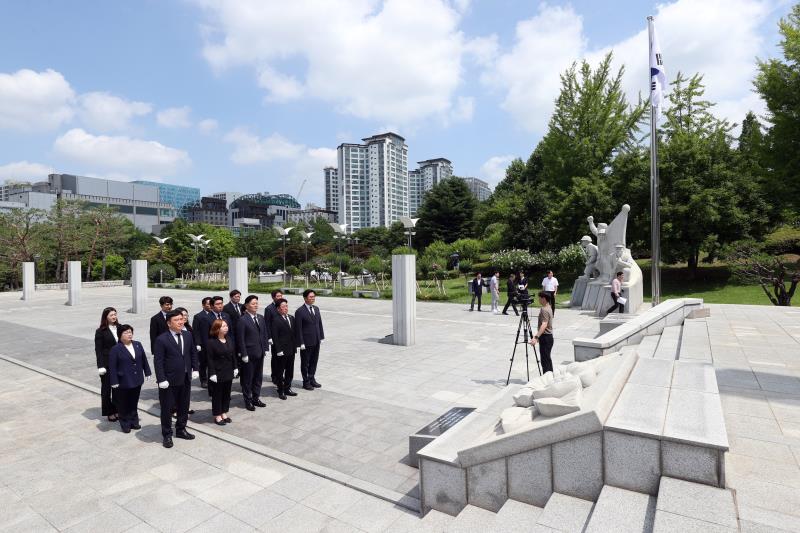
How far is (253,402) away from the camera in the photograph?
714cm

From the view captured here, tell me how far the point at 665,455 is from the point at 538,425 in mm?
913

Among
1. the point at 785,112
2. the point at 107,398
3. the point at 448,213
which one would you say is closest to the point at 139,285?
the point at 107,398

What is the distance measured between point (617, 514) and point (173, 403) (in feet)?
17.3

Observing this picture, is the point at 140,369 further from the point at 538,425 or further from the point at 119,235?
the point at 119,235

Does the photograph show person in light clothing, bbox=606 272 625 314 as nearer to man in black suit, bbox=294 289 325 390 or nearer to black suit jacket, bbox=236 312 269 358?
man in black suit, bbox=294 289 325 390

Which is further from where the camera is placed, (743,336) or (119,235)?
(119,235)

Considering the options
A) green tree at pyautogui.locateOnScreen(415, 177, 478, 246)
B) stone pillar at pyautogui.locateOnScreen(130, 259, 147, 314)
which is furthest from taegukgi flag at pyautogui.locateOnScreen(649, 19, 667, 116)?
green tree at pyautogui.locateOnScreen(415, 177, 478, 246)

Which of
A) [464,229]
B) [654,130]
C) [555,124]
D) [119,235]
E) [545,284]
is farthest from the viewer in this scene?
[464,229]

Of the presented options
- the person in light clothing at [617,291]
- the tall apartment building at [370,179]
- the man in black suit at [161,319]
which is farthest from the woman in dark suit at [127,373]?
the tall apartment building at [370,179]

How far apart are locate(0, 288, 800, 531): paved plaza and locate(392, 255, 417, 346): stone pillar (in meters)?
1.21

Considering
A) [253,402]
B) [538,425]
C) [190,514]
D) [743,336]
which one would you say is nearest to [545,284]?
[743,336]

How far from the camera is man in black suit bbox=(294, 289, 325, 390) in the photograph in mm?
7762

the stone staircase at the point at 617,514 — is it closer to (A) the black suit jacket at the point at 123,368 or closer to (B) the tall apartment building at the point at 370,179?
(A) the black suit jacket at the point at 123,368

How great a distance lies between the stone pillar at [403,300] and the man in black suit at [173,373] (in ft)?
20.7
